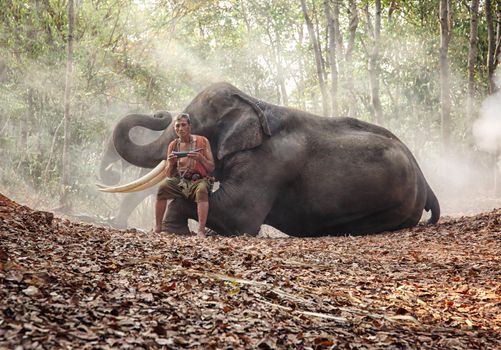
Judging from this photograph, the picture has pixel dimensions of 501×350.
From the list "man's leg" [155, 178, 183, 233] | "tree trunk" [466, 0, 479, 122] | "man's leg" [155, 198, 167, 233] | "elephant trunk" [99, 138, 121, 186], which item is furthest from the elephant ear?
"tree trunk" [466, 0, 479, 122]

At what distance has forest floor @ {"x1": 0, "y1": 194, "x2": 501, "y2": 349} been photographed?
3408mm

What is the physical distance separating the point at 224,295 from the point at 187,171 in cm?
459

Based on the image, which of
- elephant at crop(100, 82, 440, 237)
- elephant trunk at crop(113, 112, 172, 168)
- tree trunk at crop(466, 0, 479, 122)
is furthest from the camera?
tree trunk at crop(466, 0, 479, 122)

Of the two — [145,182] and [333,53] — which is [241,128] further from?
[333,53]

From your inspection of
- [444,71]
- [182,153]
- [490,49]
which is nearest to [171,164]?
[182,153]

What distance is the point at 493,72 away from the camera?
1758 cm

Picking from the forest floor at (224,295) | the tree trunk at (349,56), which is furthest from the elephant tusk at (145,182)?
the tree trunk at (349,56)

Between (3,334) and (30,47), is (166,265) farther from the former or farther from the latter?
(30,47)

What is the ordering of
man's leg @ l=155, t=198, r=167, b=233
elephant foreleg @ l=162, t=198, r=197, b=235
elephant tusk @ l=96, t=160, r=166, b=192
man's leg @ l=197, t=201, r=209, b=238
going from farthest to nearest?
elephant tusk @ l=96, t=160, r=166, b=192 < elephant foreleg @ l=162, t=198, r=197, b=235 < man's leg @ l=155, t=198, r=167, b=233 < man's leg @ l=197, t=201, r=209, b=238

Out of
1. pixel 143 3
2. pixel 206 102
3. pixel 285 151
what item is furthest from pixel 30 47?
pixel 285 151

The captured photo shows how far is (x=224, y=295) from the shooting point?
171 inches

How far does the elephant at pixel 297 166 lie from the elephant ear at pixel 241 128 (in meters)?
0.01

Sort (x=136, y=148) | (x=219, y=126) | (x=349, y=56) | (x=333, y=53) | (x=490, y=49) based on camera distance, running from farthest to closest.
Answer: (x=349, y=56)
(x=333, y=53)
(x=490, y=49)
(x=136, y=148)
(x=219, y=126)

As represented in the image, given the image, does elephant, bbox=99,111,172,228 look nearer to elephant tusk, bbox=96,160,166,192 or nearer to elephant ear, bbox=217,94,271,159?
elephant tusk, bbox=96,160,166,192
